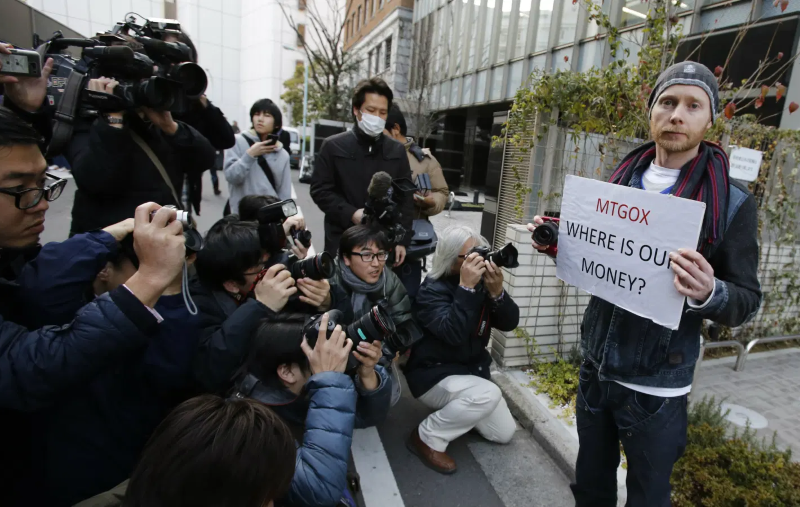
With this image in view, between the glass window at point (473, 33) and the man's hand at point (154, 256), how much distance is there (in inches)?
758

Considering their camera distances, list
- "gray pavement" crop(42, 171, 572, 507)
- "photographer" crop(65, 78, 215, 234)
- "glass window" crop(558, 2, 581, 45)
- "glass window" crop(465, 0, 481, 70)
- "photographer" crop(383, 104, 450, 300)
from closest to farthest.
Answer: "photographer" crop(65, 78, 215, 234) < "gray pavement" crop(42, 171, 572, 507) < "photographer" crop(383, 104, 450, 300) < "glass window" crop(558, 2, 581, 45) < "glass window" crop(465, 0, 481, 70)

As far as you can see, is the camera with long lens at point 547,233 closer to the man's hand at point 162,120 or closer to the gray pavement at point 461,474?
the gray pavement at point 461,474

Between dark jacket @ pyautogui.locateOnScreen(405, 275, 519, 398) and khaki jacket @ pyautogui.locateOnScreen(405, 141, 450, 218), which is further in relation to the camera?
khaki jacket @ pyautogui.locateOnScreen(405, 141, 450, 218)

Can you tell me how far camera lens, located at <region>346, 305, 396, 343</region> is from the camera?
74.5 inches

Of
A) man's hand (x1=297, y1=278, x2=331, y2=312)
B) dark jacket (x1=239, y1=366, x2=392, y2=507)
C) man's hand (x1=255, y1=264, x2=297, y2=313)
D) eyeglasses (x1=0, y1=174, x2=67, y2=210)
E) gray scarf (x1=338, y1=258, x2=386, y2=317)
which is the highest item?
eyeglasses (x1=0, y1=174, x2=67, y2=210)

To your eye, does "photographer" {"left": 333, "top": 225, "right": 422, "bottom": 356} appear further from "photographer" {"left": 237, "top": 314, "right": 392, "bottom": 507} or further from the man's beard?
the man's beard

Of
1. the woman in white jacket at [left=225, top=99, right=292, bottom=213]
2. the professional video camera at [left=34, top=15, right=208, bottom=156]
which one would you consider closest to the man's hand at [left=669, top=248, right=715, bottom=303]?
the professional video camera at [left=34, top=15, right=208, bottom=156]

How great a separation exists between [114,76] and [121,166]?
410 millimetres

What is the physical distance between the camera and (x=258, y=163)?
4145 millimetres

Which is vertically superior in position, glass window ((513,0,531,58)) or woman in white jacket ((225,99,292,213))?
glass window ((513,0,531,58))

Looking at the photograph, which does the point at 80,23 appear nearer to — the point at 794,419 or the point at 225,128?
the point at 225,128

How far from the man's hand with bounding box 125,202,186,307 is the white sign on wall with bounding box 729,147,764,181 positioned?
14.3 feet

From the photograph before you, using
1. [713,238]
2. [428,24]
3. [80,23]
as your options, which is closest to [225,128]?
[713,238]

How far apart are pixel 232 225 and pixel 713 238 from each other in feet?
6.74
